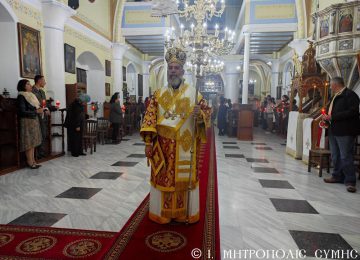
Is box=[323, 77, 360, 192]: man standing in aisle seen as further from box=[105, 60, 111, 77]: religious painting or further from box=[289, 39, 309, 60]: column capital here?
box=[105, 60, 111, 77]: religious painting

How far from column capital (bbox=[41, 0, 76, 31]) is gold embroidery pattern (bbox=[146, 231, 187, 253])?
5692 millimetres

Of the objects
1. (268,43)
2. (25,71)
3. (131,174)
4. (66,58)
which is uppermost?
(268,43)

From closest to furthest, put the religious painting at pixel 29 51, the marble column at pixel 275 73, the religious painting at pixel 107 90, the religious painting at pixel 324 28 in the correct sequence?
the religious painting at pixel 324 28
the religious painting at pixel 29 51
the religious painting at pixel 107 90
the marble column at pixel 275 73

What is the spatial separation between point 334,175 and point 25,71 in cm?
603

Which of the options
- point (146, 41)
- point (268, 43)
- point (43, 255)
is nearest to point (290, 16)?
point (268, 43)

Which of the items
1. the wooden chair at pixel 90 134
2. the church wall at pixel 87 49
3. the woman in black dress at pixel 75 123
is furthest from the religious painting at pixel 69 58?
the woman in black dress at pixel 75 123

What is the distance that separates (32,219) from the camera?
A: 2785mm

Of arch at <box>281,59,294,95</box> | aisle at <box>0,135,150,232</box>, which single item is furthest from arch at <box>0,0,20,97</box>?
arch at <box>281,59,294,95</box>

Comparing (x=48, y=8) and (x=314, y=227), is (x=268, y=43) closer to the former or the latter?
(x=48, y=8)

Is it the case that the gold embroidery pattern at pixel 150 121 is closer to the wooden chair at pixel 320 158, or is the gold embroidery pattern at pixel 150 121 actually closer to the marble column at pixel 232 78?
the wooden chair at pixel 320 158

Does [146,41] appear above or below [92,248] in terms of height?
above

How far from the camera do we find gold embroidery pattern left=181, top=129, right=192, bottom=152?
8.36 ft

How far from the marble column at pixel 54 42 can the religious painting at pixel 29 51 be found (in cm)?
26

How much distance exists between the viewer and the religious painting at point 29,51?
5.45 metres
